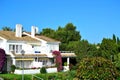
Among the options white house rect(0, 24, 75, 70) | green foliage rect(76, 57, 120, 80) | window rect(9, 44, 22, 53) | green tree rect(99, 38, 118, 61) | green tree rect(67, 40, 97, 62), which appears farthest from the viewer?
green tree rect(67, 40, 97, 62)

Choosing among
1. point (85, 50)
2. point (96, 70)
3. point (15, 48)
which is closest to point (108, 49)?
point (85, 50)

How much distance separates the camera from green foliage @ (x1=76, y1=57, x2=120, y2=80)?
23.7 m

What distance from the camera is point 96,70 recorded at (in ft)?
78.7

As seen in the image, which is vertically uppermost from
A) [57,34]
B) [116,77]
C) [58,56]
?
[57,34]

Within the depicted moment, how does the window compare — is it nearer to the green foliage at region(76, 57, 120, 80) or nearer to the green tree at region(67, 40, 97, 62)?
the green tree at region(67, 40, 97, 62)

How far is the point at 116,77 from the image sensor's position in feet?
80.2

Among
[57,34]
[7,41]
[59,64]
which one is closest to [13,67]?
[7,41]

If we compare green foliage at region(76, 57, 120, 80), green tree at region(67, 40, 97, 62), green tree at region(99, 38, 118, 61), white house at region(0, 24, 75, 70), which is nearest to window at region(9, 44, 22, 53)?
white house at region(0, 24, 75, 70)

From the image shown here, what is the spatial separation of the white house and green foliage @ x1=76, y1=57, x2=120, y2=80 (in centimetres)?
3740

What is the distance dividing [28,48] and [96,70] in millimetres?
45578

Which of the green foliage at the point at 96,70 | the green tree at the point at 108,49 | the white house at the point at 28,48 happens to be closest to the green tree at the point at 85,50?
the green tree at the point at 108,49

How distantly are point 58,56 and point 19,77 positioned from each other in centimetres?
1968

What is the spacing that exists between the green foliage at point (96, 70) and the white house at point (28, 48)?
37396 mm

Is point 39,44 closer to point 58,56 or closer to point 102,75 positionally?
point 58,56
